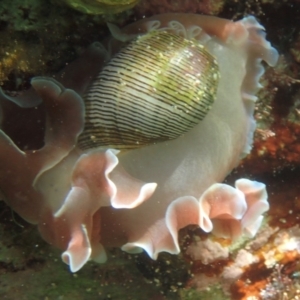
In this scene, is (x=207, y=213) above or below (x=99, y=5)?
below

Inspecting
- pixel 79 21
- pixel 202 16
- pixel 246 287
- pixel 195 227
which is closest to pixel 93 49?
pixel 79 21

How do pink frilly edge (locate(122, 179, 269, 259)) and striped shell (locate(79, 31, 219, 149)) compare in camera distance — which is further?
pink frilly edge (locate(122, 179, 269, 259))

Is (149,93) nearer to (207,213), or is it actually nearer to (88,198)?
(88,198)

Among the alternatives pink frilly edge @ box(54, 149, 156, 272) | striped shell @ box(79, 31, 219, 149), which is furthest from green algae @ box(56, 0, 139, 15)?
pink frilly edge @ box(54, 149, 156, 272)

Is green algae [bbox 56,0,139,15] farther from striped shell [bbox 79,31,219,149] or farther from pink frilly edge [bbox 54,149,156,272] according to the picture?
pink frilly edge [bbox 54,149,156,272]

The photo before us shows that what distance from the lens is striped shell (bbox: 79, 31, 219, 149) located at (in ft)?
7.70

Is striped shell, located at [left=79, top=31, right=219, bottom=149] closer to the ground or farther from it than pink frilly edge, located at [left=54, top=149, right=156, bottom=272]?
farther from it

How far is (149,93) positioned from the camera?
7.64 feet

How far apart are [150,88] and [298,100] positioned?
1.63 meters

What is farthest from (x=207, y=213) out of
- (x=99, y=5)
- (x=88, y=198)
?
(x=99, y=5)

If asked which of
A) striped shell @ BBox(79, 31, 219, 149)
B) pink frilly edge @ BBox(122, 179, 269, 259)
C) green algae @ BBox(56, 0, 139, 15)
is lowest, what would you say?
pink frilly edge @ BBox(122, 179, 269, 259)

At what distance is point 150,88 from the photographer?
7.64 ft

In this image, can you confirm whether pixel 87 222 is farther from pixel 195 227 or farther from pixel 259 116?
pixel 259 116

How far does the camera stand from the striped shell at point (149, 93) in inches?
92.4
